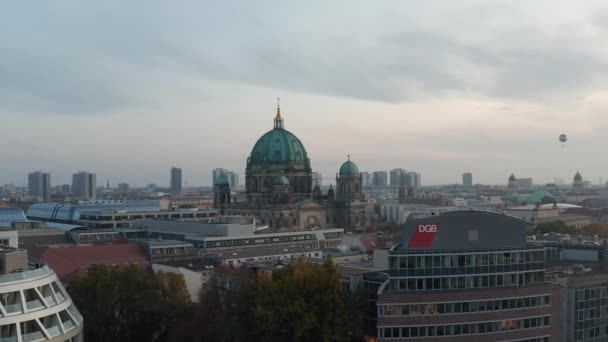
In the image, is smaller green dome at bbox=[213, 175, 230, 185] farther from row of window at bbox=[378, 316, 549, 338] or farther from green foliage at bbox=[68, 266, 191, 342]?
row of window at bbox=[378, 316, 549, 338]

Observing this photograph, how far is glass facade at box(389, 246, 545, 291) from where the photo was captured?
65.6m

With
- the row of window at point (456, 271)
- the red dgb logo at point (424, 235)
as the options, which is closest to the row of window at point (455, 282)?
the row of window at point (456, 271)

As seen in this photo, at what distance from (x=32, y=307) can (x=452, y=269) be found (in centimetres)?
3440

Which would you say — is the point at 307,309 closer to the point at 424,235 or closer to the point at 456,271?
the point at 424,235

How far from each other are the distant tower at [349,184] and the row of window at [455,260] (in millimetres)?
107010

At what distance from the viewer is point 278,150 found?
178 meters

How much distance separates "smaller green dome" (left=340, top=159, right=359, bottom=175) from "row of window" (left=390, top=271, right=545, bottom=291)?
11011 centimetres

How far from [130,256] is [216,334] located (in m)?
38.6

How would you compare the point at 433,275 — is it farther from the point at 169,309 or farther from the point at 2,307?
the point at 2,307

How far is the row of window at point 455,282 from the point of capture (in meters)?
65.5

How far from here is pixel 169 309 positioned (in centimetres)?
7281

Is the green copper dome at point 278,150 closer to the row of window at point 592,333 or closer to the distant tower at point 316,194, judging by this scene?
the distant tower at point 316,194

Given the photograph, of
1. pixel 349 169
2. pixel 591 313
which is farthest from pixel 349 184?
pixel 591 313

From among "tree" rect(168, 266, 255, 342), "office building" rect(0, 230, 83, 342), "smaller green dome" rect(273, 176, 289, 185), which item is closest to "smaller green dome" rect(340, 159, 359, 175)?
"smaller green dome" rect(273, 176, 289, 185)
